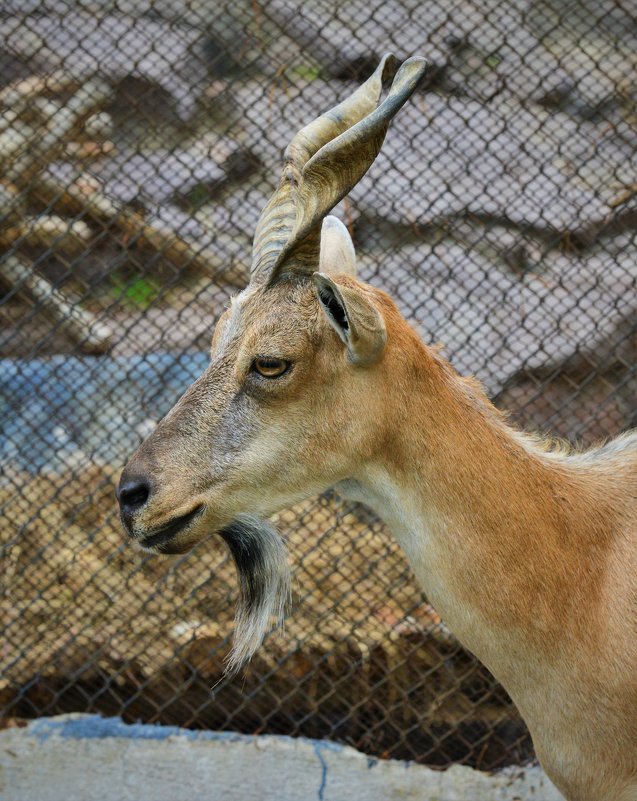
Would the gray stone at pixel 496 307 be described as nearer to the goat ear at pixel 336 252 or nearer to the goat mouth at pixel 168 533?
the goat ear at pixel 336 252

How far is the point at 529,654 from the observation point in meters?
3.14

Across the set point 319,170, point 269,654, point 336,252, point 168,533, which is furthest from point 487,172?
point 168,533

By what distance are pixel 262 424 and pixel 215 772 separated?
2.77 metres

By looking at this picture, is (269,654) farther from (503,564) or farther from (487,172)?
(487,172)

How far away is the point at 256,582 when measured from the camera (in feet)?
11.5

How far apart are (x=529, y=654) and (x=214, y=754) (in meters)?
2.56

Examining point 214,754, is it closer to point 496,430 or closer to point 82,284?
point 496,430

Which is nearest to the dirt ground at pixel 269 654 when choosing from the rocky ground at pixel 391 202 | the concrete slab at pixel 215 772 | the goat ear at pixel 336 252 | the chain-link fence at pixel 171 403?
the chain-link fence at pixel 171 403

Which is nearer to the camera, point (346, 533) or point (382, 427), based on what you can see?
point (382, 427)

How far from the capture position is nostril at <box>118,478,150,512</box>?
2984 millimetres

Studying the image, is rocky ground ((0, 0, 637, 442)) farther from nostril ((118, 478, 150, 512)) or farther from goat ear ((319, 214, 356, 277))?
nostril ((118, 478, 150, 512))

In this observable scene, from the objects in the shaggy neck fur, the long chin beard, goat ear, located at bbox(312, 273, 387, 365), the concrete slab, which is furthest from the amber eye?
the concrete slab

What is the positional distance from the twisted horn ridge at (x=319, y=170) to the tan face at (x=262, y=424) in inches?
7.0

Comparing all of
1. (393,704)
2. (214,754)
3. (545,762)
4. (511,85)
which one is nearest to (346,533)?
(393,704)
